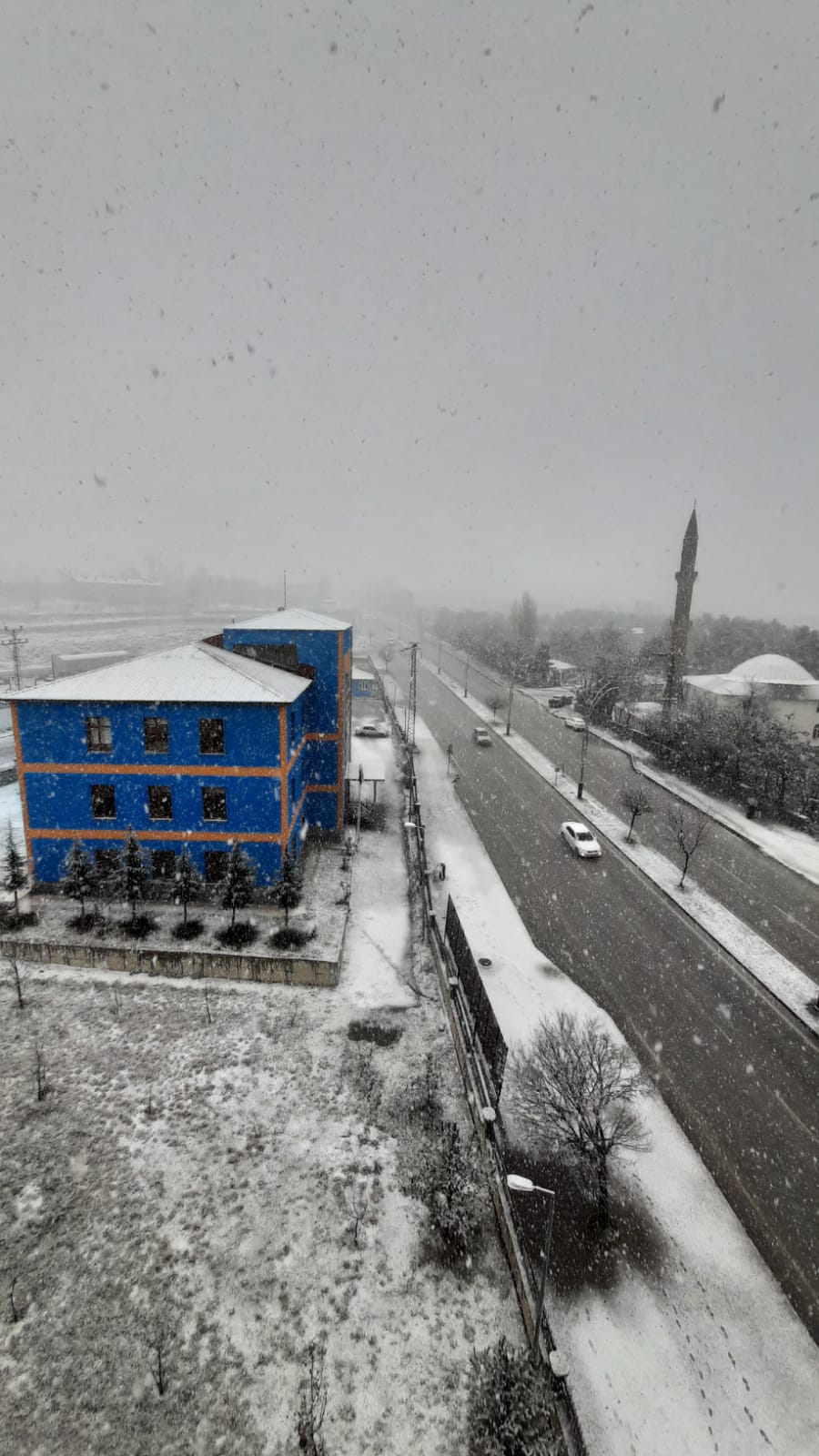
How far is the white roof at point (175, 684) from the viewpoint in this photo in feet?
75.2

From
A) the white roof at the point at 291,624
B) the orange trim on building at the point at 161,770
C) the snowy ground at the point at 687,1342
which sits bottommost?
the snowy ground at the point at 687,1342

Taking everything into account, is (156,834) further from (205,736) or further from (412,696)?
(412,696)

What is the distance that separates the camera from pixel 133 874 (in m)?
22.0

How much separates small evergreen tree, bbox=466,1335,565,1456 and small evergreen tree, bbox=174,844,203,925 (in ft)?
51.7

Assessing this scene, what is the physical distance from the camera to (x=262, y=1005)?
18125 millimetres

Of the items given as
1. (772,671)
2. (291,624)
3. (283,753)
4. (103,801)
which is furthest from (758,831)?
(103,801)

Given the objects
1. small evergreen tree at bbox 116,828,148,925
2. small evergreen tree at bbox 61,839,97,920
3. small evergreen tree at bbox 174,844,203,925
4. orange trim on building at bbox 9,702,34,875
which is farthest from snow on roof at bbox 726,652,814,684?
orange trim on building at bbox 9,702,34,875

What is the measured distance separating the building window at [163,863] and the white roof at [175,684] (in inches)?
248

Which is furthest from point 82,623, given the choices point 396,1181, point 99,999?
point 396,1181

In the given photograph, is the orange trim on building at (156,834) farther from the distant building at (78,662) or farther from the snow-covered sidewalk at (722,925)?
the distant building at (78,662)

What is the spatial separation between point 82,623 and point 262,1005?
133992 mm

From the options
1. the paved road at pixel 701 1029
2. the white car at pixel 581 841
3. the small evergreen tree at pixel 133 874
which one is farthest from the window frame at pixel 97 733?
the white car at pixel 581 841

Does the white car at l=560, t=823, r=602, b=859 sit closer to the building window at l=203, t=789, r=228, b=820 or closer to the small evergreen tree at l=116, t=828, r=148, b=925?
the building window at l=203, t=789, r=228, b=820

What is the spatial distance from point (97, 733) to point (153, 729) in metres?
2.18
